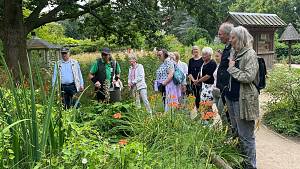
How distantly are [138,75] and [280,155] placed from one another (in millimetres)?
3213

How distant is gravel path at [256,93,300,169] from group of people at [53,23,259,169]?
931 mm

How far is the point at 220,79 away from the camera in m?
5.57

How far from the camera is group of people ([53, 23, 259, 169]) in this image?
511 centimetres

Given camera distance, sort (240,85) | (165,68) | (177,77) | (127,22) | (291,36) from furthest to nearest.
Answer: (291,36) → (127,22) → (165,68) → (177,77) → (240,85)

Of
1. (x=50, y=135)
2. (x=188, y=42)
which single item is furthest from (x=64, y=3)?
(x=188, y=42)

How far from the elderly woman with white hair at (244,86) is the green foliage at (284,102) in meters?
3.91

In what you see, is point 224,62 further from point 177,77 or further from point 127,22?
point 127,22

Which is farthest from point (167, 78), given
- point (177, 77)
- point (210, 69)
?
point (210, 69)

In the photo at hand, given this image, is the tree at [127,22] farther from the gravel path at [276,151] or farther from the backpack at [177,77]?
the gravel path at [276,151]

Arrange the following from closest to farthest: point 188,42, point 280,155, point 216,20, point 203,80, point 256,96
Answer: point 256,96
point 280,155
point 203,80
point 216,20
point 188,42

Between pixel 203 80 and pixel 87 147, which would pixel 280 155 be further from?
pixel 87 147

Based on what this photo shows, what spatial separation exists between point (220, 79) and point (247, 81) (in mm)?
579

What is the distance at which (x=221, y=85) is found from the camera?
561 centimetres

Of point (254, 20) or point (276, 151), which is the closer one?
point (276, 151)
